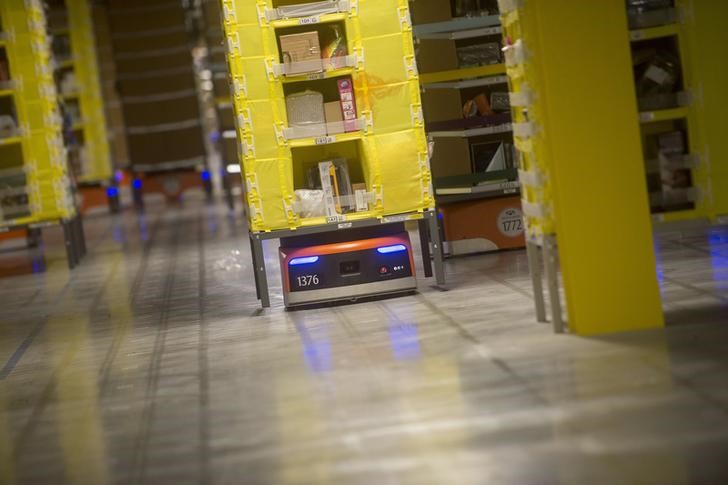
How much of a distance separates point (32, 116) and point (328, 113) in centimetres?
480

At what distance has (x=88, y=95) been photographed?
2162cm

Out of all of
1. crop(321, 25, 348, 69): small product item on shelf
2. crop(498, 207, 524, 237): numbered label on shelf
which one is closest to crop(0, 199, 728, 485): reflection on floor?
crop(498, 207, 524, 237): numbered label on shelf

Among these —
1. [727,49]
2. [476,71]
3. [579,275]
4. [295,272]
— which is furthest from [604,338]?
[476,71]

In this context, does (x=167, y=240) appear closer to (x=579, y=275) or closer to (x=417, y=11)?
(x=417, y=11)

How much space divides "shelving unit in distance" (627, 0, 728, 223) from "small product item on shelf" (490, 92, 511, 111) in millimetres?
3460

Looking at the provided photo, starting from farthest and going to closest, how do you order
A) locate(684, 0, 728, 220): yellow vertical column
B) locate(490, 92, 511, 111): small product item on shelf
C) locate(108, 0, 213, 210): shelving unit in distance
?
locate(108, 0, 213, 210): shelving unit in distance, locate(490, 92, 511, 111): small product item on shelf, locate(684, 0, 728, 220): yellow vertical column

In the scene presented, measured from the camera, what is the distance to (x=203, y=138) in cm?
2220

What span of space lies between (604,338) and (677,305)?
0.84 m

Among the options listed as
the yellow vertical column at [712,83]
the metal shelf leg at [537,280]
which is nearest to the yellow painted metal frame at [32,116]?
the metal shelf leg at [537,280]

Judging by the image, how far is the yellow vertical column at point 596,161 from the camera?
594cm

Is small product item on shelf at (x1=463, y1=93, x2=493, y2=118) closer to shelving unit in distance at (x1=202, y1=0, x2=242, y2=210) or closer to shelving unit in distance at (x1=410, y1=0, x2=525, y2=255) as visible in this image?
shelving unit in distance at (x1=410, y1=0, x2=525, y2=255)

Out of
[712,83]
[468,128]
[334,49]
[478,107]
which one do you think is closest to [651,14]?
[712,83]

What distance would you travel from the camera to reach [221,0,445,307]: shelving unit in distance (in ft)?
26.5

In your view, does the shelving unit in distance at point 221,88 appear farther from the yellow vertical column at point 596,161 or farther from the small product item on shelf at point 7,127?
the yellow vertical column at point 596,161
